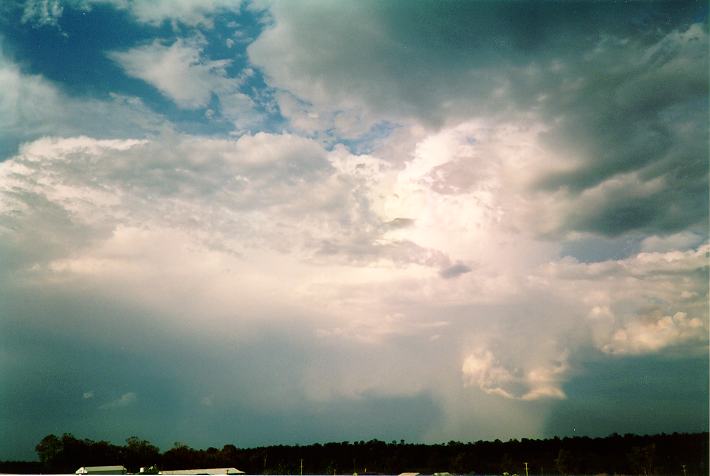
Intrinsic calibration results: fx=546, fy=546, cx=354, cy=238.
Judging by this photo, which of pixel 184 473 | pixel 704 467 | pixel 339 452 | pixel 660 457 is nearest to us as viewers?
pixel 184 473

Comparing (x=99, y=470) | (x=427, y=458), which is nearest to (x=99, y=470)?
(x=99, y=470)

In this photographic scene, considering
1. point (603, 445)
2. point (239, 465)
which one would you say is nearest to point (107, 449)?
point (239, 465)

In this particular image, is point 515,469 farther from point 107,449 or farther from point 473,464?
point 107,449

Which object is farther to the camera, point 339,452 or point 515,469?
point 515,469

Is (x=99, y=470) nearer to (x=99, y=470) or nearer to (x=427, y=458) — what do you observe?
(x=99, y=470)

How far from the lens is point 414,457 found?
65938 mm

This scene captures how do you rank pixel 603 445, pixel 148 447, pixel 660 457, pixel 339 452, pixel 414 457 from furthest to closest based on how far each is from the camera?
1. pixel 603 445
2. pixel 660 457
3. pixel 339 452
4. pixel 414 457
5. pixel 148 447

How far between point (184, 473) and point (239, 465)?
29243 mm

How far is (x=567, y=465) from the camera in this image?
8231 centimetres

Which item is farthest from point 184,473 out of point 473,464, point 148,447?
point 473,464

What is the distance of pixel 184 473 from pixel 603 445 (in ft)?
232

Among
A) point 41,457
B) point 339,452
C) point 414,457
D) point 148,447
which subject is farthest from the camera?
point 339,452

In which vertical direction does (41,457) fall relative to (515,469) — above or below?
above

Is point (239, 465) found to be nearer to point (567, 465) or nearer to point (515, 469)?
point (515, 469)
